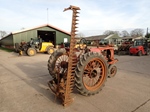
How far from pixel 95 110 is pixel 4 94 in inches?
105

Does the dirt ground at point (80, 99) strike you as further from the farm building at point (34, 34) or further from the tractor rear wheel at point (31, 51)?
the farm building at point (34, 34)

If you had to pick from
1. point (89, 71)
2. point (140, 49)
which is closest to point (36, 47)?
point (140, 49)

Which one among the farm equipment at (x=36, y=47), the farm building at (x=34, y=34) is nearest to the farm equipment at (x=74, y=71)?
the farm equipment at (x=36, y=47)

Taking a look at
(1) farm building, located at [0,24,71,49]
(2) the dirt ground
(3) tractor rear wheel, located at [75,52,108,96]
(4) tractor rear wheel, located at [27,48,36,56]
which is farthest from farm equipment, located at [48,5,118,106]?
(1) farm building, located at [0,24,71,49]

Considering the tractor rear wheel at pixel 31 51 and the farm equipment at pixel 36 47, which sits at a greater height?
the farm equipment at pixel 36 47

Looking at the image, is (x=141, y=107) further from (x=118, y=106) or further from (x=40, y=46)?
(x=40, y=46)

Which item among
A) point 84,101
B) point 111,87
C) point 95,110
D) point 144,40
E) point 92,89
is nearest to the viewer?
point 95,110

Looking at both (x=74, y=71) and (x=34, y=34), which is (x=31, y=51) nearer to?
(x=34, y=34)

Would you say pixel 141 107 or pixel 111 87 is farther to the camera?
pixel 111 87

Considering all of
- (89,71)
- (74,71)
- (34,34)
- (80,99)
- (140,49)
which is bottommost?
(80,99)

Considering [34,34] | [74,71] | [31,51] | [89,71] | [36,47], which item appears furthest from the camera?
[34,34]

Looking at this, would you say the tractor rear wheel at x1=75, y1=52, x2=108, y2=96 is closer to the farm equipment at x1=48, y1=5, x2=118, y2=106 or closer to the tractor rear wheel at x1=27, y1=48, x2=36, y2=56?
the farm equipment at x1=48, y1=5, x2=118, y2=106

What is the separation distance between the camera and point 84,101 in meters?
3.33

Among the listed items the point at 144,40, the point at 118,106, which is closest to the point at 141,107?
the point at 118,106
